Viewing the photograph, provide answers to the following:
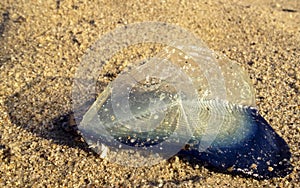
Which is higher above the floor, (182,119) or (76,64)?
(182,119)

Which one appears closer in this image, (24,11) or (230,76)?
(230,76)

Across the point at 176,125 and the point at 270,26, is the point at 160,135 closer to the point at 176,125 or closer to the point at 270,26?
the point at 176,125

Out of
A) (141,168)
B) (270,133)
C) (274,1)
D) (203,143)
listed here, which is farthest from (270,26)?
(141,168)

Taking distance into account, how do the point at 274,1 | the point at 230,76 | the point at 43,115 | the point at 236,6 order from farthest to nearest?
the point at 274,1, the point at 236,6, the point at 230,76, the point at 43,115
